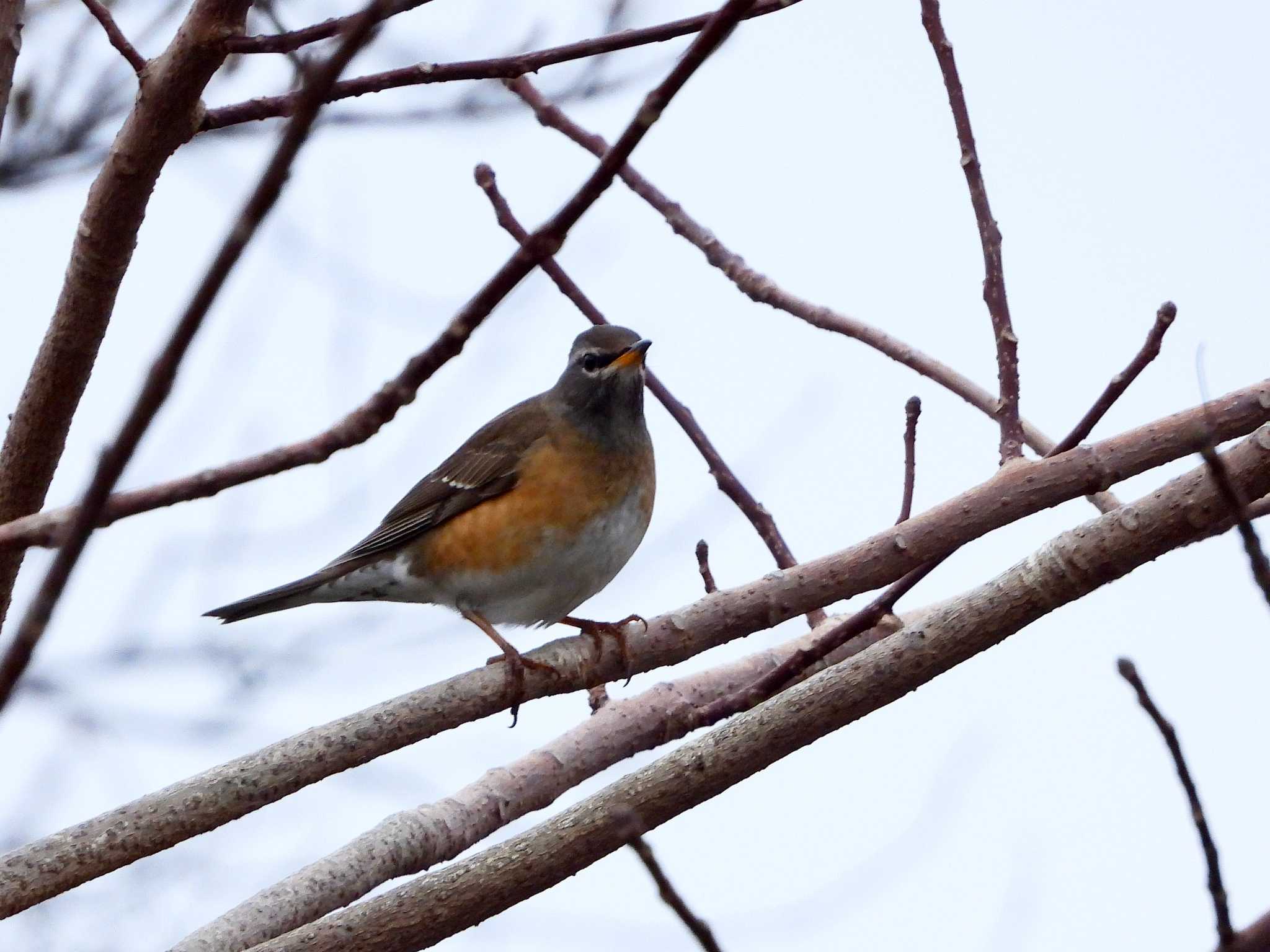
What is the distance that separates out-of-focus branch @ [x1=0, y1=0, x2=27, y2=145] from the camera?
352cm

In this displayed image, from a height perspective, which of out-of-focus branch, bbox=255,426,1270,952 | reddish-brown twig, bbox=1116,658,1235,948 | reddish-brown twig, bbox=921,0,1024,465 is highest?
reddish-brown twig, bbox=921,0,1024,465

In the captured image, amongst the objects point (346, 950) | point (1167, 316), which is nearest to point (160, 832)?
point (346, 950)

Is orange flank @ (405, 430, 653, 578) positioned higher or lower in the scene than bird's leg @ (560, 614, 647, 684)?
higher

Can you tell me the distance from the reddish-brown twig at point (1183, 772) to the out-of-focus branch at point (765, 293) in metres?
2.52

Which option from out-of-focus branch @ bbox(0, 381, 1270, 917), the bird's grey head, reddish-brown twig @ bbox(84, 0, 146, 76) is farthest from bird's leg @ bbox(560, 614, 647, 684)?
reddish-brown twig @ bbox(84, 0, 146, 76)

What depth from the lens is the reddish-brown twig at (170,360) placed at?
1.51m

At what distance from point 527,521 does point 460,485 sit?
0.51 meters

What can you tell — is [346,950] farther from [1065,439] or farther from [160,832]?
[1065,439]

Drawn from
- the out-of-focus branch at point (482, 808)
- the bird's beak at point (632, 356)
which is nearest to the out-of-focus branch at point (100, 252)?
the out-of-focus branch at point (482, 808)

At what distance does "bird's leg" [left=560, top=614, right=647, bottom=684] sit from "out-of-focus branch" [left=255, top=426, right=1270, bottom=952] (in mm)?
659

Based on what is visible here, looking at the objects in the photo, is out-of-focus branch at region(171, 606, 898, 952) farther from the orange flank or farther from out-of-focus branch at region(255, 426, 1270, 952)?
the orange flank

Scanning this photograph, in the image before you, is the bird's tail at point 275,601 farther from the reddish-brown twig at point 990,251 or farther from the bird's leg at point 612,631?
the reddish-brown twig at point 990,251

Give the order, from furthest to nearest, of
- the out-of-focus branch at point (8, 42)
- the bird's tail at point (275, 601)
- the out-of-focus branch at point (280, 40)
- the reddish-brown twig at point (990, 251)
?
the bird's tail at point (275, 601) → the reddish-brown twig at point (990, 251) → the out-of-focus branch at point (8, 42) → the out-of-focus branch at point (280, 40)

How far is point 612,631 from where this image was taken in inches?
191
